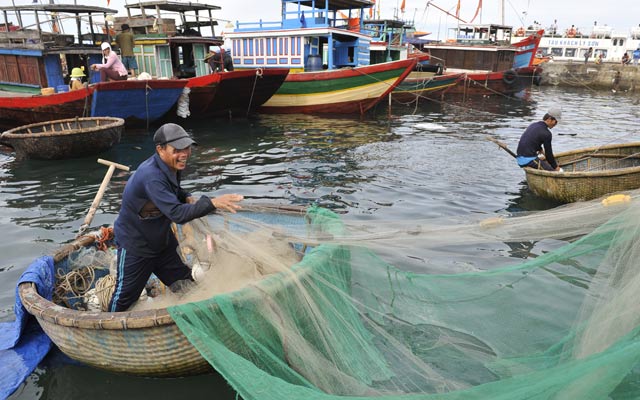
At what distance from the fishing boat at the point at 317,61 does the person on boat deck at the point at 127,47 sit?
4.82m

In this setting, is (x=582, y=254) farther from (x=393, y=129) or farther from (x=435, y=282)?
(x=393, y=129)

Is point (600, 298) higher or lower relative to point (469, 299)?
higher

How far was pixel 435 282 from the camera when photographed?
3736 mm

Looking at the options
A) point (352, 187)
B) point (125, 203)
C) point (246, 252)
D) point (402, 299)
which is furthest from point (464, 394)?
point (352, 187)

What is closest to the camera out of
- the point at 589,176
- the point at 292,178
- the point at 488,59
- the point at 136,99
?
the point at 589,176

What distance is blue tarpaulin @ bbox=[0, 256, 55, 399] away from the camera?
378 centimetres

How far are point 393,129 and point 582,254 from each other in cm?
1300

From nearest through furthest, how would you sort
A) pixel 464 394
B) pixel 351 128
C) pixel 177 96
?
pixel 464 394 < pixel 177 96 < pixel 351 128

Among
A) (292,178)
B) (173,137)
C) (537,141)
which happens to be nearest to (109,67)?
(292,178)

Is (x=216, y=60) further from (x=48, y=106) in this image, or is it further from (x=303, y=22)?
(x=48, y=106)

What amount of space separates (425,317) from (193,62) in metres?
17.1

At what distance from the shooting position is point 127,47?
1691 cm

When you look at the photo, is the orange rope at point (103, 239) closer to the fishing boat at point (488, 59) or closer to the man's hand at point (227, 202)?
the man's hand at point (227, 202)

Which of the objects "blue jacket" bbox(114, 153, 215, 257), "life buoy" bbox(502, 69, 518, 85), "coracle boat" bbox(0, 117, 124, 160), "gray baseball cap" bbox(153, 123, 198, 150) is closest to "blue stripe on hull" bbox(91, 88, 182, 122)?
"coracle boat" bbox(0, 117, 124, 160)
